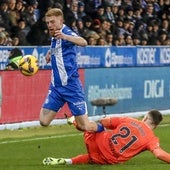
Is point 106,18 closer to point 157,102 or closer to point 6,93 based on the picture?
point 157,102

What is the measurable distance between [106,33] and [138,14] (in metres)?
3.27

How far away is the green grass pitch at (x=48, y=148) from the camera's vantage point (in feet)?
37.2

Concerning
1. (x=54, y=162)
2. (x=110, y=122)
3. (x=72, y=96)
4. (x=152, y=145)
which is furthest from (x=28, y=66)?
(x=152, y=145)

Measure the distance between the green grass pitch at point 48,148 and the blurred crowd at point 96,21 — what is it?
262 centimetres

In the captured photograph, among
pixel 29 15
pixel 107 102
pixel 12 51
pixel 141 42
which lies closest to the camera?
pixel 107 102

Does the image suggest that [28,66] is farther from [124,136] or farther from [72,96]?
[124,136]

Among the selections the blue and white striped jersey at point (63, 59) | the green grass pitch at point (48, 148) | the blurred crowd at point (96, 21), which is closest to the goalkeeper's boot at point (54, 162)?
the green grass pitch at point (48, 148)

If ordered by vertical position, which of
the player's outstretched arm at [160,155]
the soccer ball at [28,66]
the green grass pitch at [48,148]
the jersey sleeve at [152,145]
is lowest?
the green grass pitch at [48,148]

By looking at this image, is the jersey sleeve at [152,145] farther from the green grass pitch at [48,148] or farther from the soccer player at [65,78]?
the soccer player at [65,78]

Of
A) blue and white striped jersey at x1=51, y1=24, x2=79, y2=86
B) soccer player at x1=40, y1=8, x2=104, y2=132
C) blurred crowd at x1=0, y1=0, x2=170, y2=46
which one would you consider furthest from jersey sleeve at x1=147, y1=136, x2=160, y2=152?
blurred crowd at x1=0, y1=0, x2=170, y2=46

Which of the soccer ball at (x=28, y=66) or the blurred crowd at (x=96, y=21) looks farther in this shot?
the blurred crowd at (x=96, y=21)

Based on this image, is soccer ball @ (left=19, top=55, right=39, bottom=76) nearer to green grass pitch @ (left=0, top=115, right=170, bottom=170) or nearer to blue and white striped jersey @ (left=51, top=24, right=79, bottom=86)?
blue and white striped jersey @ (left=51, top=24, right=79, bottom=86)

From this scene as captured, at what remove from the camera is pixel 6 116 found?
17438 mm

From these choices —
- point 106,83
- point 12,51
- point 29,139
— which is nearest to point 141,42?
point 106,83
